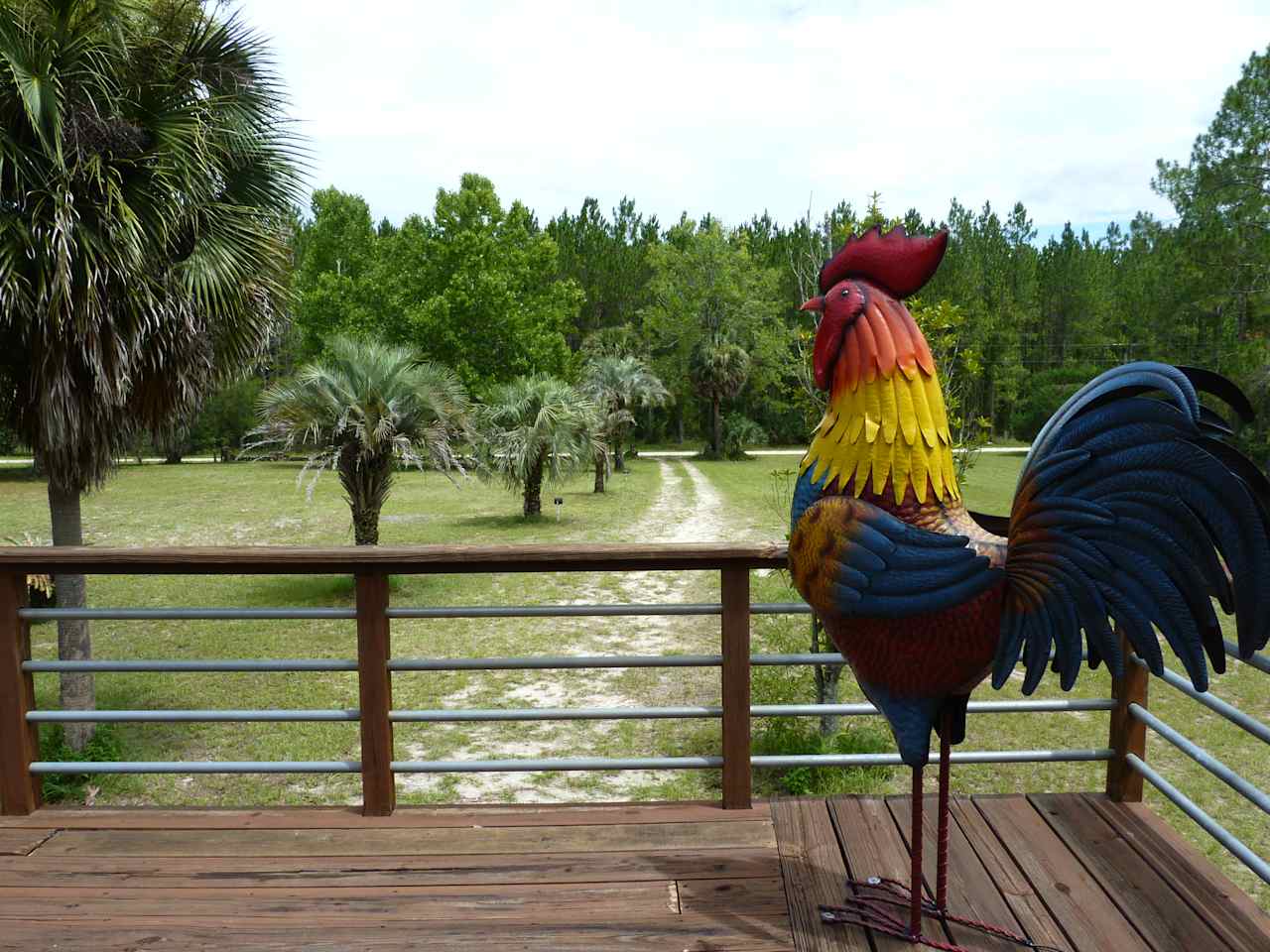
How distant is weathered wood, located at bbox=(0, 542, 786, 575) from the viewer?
8.32 feet

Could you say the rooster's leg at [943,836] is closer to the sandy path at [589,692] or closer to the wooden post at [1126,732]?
the wooden post at [1126,732]

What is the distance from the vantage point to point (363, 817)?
273cm

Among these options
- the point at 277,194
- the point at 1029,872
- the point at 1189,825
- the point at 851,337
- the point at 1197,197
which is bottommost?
the point at 1189,825

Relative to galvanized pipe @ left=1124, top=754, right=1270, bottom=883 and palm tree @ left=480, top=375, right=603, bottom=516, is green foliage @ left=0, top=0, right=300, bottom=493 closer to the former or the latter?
galvanized pipe @ left=1124, top=754, right=1270, bottom=883

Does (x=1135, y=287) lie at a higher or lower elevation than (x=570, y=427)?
higher

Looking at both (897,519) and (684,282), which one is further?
(684,282)

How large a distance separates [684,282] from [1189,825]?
3235cm

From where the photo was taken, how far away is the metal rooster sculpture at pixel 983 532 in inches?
61.1

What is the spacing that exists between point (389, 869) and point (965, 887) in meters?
1.59

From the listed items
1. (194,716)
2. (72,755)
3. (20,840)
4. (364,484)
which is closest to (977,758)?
(194,716)

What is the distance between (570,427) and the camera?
13906 mm

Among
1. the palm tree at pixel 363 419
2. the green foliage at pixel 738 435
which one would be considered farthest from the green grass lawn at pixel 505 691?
the green foliage at pixel 738 435

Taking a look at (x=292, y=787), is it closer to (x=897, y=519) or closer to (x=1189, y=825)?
(x=897, y=519)

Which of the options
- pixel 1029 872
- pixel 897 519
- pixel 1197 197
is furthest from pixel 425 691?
pixel 1197 197
